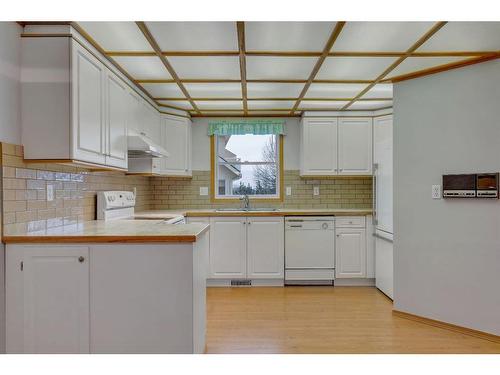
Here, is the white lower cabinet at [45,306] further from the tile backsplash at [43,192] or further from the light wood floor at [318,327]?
the light wood floor at [318,327]

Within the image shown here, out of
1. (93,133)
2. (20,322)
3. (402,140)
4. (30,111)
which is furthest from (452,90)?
(20,322)

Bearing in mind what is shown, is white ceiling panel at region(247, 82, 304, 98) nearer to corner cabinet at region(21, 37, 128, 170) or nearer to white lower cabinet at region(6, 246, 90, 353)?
corner cabinet at region(21, 37, 128, 170)

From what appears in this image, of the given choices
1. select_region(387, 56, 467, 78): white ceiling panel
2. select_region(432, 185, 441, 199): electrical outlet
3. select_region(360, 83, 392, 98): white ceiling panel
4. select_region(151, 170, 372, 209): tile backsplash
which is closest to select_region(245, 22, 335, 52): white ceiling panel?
select_region(387, 56, 467, 78): white ceiling panel

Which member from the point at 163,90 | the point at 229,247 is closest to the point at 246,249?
the point at 229,247

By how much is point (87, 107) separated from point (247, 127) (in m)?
2.62

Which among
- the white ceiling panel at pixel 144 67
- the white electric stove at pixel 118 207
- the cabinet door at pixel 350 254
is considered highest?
the white ceiling panel at pixel 144 67

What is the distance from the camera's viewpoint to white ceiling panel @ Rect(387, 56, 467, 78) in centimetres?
269

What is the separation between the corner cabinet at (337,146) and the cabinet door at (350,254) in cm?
83

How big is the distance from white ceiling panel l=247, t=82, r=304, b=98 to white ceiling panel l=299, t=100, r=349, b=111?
1.21 ft

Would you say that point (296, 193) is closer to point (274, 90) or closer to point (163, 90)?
point (274, 90)

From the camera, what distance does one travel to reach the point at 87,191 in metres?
2.95

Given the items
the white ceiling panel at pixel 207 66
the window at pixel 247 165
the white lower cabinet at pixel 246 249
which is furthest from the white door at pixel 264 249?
the white ceiling panel at pixel 207 66

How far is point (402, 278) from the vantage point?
317cm

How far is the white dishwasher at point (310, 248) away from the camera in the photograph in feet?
13.6
